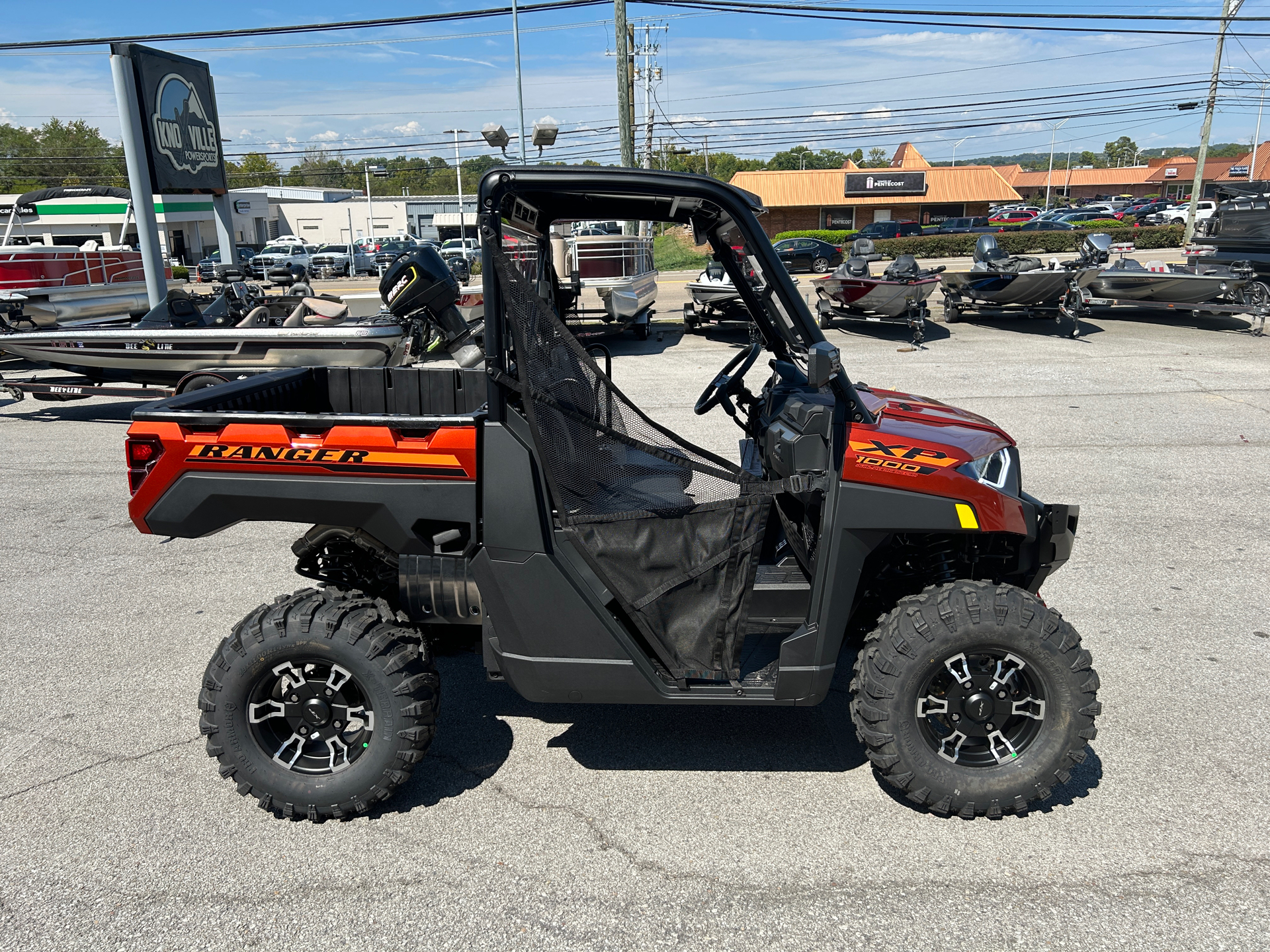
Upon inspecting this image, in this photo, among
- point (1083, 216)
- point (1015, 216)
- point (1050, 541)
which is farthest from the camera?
point (1015, 216)

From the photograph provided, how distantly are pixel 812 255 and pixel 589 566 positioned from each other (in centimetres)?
3157

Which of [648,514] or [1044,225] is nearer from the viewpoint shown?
[648,514]

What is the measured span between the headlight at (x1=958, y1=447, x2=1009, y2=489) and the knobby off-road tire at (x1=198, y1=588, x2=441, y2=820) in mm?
2076

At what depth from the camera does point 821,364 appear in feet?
8.81

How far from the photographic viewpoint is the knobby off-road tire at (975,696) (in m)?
2.99

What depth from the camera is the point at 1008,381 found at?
464 inches

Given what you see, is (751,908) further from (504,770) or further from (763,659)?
(504,770)

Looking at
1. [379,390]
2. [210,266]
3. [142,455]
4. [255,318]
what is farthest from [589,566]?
[210,266]

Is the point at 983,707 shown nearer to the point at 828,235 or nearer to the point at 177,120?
the point at 177,120

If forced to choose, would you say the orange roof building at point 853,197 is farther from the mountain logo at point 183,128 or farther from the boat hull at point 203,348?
the boat hull at point 203,348

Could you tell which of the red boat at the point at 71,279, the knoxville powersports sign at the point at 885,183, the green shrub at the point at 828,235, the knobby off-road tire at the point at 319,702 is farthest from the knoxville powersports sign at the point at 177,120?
the knoxville powersports sign at the point at 885,183

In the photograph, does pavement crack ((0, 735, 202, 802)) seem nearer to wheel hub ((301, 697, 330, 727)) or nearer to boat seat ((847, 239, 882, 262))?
wheel hub ((301, 697, 330, 727))

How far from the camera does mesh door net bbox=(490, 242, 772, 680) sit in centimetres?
298

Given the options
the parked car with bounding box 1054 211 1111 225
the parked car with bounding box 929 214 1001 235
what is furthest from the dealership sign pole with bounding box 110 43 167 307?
the parked car with bounding box 1054 211 1111 225
